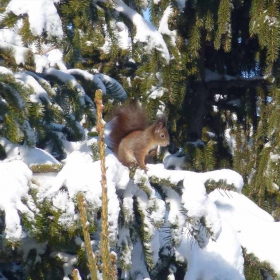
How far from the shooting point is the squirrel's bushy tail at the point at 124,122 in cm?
287

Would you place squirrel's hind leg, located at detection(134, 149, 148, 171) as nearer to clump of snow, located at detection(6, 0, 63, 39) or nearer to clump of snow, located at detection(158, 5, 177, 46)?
clump of snow, located at detection(158, 5, 177, 46)

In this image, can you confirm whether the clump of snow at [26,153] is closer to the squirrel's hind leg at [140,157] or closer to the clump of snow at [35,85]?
the clump of snow at [35,85]

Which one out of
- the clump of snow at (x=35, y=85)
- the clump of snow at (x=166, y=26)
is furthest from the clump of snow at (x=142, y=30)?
the clump of snow at (x=166, y=26)

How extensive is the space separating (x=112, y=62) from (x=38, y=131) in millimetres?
1618

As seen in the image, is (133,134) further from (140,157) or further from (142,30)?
(142,30)

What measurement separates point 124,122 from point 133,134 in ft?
0.36

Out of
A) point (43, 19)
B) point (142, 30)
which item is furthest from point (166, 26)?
point (43, 19)

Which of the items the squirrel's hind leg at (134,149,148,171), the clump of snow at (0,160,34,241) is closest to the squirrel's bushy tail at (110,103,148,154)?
the squirrel's hind leg at (134,149,148,171)

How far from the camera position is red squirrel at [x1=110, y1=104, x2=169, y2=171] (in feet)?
9.47

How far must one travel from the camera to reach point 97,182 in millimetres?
1593

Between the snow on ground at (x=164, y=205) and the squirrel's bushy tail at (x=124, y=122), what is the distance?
678mm

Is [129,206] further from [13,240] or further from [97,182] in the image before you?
[13,240]

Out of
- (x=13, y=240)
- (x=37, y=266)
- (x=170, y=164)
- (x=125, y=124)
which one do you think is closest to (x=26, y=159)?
(x=37, y=266)

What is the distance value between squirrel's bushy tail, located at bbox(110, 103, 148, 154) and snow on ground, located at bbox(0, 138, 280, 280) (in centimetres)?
68
